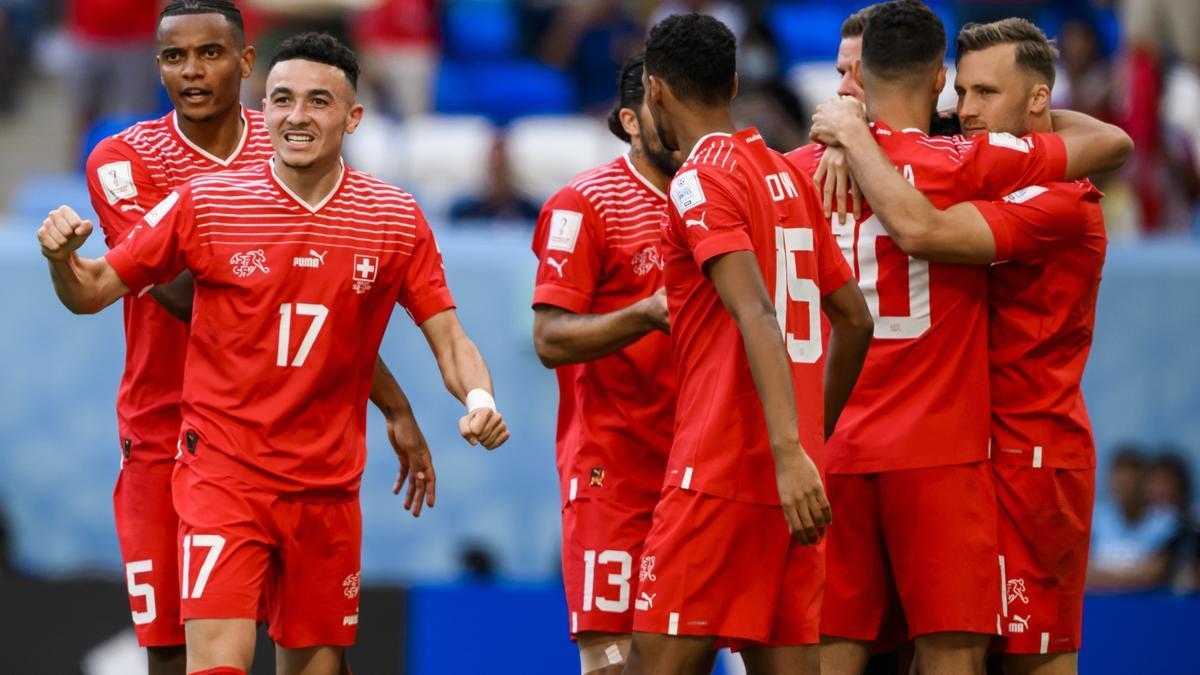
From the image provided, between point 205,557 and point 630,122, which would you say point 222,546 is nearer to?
point 205,557

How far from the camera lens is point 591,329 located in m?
6.33

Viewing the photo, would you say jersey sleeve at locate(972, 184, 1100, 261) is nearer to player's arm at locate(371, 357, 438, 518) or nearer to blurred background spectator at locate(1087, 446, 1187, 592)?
player's arm at locate(371, 357, 438, 518)

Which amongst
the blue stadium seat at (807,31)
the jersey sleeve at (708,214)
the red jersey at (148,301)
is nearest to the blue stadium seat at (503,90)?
the blue stadium seat at (807,31)

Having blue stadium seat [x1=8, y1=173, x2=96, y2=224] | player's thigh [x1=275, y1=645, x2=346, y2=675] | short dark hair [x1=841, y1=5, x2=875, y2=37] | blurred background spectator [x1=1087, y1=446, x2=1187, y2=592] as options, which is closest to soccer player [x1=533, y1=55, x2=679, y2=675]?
short dark hair [x1=841, y1=5, x2=875, y2=37]

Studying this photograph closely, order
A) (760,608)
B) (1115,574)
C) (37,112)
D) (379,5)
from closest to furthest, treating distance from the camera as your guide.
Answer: (760,608)
(1115,574)
(379,5)
(37,112)

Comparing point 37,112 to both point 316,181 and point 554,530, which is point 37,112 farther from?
point 316,181

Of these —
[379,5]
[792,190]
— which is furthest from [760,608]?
[379,5]

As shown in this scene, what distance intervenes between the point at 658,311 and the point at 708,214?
74cm

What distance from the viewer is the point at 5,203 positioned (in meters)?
14.9

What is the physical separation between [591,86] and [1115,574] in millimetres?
6269

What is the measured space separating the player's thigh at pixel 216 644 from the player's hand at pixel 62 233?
1237 mm

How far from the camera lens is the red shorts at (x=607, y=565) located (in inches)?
258

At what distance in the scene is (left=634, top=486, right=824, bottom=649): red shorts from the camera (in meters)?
5.37

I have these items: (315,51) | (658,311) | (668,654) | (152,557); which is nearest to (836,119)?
(658,311)
